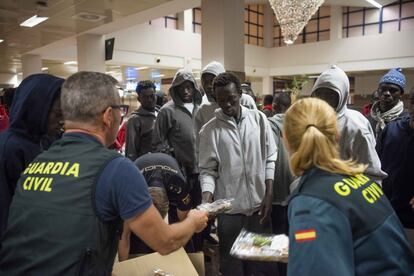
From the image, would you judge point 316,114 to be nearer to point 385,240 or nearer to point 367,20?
point 385,240

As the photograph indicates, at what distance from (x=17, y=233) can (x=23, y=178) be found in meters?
0.17

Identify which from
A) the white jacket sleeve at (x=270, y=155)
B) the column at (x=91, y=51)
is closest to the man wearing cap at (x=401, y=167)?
the white jacket sleeve at (x=270, y=155)

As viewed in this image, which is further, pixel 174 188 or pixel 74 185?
pixel 174 188

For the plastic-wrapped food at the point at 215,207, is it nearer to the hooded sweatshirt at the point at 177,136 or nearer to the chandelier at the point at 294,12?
the hooded sweatshirt at the point at 177,136

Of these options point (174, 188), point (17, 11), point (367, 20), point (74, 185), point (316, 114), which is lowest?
point (174, 188)

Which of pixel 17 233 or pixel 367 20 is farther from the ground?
pixel 367 20

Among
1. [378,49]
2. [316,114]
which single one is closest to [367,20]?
[378,49]

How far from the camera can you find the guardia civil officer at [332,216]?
98cm

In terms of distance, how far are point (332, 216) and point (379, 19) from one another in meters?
14.7

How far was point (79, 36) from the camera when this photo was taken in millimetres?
9195

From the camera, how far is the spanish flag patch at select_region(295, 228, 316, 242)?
986 millimetres

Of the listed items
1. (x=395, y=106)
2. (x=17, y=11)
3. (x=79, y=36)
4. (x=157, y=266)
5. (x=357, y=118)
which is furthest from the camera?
(x=79, y=36)

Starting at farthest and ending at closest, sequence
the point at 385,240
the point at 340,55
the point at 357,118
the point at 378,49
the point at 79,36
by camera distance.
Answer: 1. the point at 340,55
2. the point at 378,49
3. the point at 79,36
4. the point at 357,118
5. the point at 385,240

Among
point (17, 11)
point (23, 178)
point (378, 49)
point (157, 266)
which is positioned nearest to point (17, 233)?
point (23, 178)
